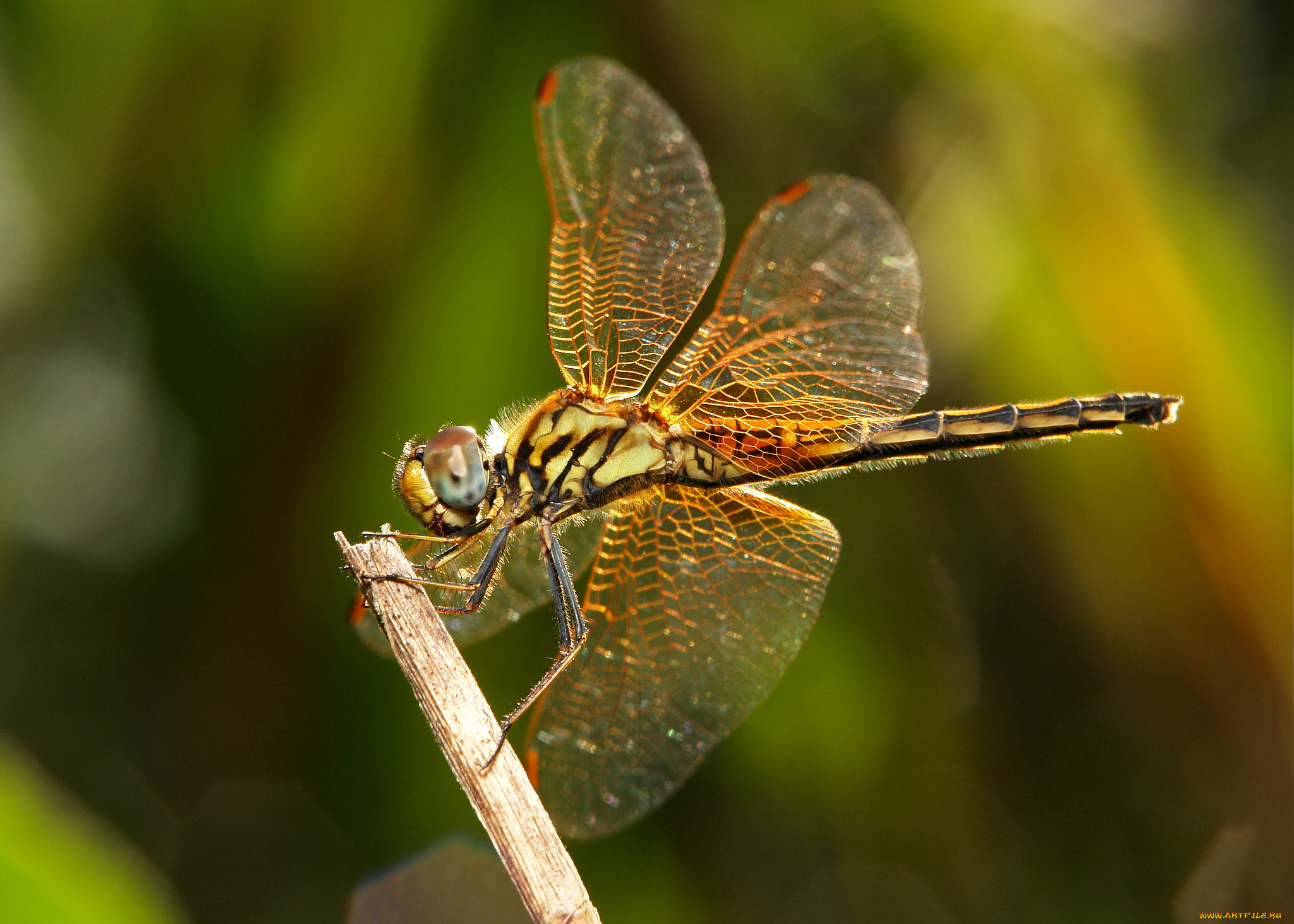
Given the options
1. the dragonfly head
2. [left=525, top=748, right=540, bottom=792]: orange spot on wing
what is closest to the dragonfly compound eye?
the dragonfly head

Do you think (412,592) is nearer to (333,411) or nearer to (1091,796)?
(333,411)

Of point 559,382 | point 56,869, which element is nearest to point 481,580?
point 56,869

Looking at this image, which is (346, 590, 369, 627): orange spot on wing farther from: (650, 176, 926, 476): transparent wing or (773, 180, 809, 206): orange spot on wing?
(773, 180, 809, 206): orange spot on wing

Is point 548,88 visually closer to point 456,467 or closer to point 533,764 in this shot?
point 456,467

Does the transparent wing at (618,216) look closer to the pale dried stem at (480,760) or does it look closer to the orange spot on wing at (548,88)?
the orange spot on wing at (548,88)

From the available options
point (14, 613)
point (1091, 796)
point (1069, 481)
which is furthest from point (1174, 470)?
point (14, 613)

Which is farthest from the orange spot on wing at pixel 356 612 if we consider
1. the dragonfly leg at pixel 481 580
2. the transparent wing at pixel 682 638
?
the transparent wing at pixel 682 638
